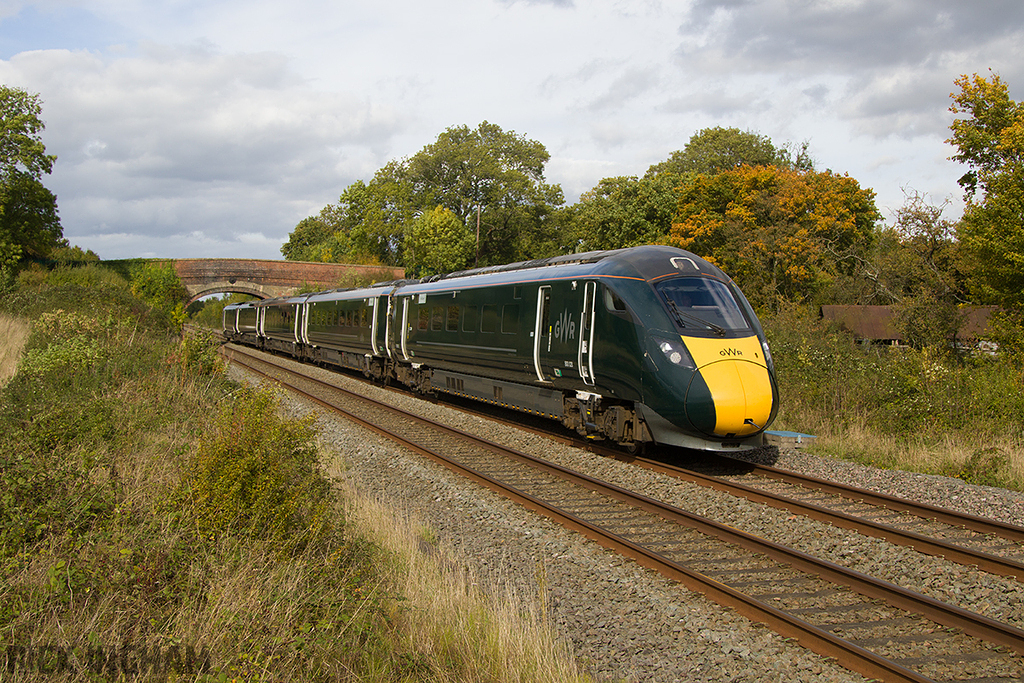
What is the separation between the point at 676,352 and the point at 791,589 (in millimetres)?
3887

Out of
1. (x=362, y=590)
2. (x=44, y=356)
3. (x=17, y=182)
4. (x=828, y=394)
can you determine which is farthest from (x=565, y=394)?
(x=17, y=182)

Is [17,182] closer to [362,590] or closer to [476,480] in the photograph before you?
[476,480]

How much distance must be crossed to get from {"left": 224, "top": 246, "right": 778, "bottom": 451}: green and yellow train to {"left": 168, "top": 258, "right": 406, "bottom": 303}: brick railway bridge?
41473 mm

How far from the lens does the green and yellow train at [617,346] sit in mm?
9219

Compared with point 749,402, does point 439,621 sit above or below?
below

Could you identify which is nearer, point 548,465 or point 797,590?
point 797,590

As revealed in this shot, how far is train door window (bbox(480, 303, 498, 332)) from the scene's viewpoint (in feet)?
44.2

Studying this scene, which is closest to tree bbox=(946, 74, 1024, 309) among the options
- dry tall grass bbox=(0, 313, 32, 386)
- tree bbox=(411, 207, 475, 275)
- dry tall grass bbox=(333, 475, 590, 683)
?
dry tall grass bbox=(333, 475, 590, 683)

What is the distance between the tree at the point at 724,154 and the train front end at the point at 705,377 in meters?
55.2

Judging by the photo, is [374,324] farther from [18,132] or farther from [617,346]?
[18,132]

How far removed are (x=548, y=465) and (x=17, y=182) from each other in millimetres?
41880

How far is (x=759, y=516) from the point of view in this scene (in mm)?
7805

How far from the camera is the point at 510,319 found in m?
12.9

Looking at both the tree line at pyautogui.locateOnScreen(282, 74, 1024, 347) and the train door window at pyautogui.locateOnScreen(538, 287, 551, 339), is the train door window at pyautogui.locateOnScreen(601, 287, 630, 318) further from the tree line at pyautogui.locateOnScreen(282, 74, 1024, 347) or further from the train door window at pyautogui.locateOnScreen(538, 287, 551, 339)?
the tree line at pyautogui.locateOnScreen(282, 74, 1024, 347)
